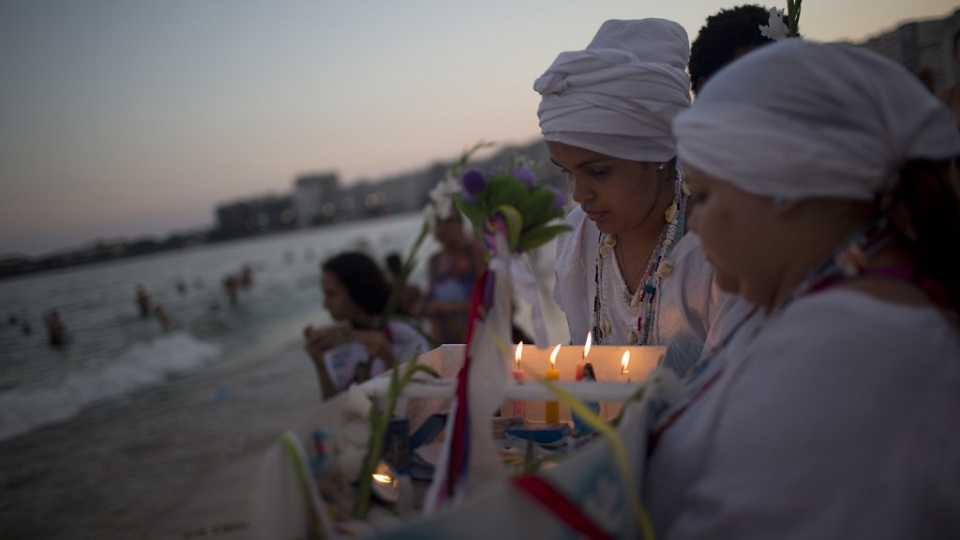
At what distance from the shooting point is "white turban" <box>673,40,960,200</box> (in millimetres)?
1395

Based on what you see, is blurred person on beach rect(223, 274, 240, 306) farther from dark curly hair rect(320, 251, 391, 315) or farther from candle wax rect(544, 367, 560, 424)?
candle wax rect(544, 367, 560, 424)

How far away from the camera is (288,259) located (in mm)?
52688

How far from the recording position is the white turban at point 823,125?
4.58 ft

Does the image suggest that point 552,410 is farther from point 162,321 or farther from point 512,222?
point 162,321

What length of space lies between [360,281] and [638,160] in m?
3.36

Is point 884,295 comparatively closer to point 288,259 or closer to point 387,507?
point 387,507

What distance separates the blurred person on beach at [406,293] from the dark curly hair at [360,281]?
127cm

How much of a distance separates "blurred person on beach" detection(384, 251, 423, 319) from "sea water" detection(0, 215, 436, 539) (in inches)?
24.8

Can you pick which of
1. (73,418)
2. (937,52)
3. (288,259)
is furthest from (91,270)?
(937,52)

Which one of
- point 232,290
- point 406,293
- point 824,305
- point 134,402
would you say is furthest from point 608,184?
point 232,290

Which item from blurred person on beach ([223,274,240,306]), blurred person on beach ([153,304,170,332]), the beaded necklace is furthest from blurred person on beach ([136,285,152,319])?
the beaded necklace

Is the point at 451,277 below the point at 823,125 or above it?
below

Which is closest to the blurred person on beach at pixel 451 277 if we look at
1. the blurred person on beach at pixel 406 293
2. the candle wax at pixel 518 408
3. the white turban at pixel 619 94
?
the blurred person on beach at pixel 406 293

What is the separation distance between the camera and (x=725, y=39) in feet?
10.8
